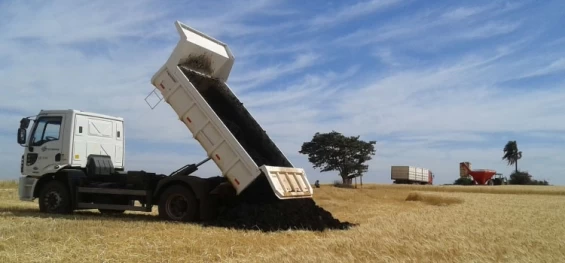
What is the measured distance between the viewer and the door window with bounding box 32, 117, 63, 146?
14352 mm

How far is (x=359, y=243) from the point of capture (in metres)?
7.30

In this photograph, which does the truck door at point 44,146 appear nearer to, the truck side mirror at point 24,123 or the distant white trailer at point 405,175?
the truck side mirror at point 24,123

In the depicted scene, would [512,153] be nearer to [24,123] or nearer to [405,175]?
[405,175]

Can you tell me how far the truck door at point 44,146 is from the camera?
1420 centimetres

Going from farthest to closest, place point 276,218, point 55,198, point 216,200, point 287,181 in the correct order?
point 55,198
point 216,200
point 287,181
point 276,218

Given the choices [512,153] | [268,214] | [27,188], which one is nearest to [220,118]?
[268,214]

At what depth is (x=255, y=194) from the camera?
11992 mm

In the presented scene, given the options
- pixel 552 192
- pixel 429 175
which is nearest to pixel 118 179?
pixel 552 192

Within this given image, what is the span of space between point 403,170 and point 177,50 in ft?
190

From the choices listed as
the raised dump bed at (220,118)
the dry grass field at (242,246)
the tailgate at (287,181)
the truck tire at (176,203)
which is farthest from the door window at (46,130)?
the tailgate at (287,181)

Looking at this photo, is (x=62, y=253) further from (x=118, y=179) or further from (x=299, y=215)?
(x=118, y=179)

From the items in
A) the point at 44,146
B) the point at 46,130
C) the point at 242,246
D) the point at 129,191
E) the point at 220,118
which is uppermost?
the point at 220,118

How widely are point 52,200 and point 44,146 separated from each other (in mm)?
1519

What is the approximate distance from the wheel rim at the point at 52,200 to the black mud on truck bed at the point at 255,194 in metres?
4.93
